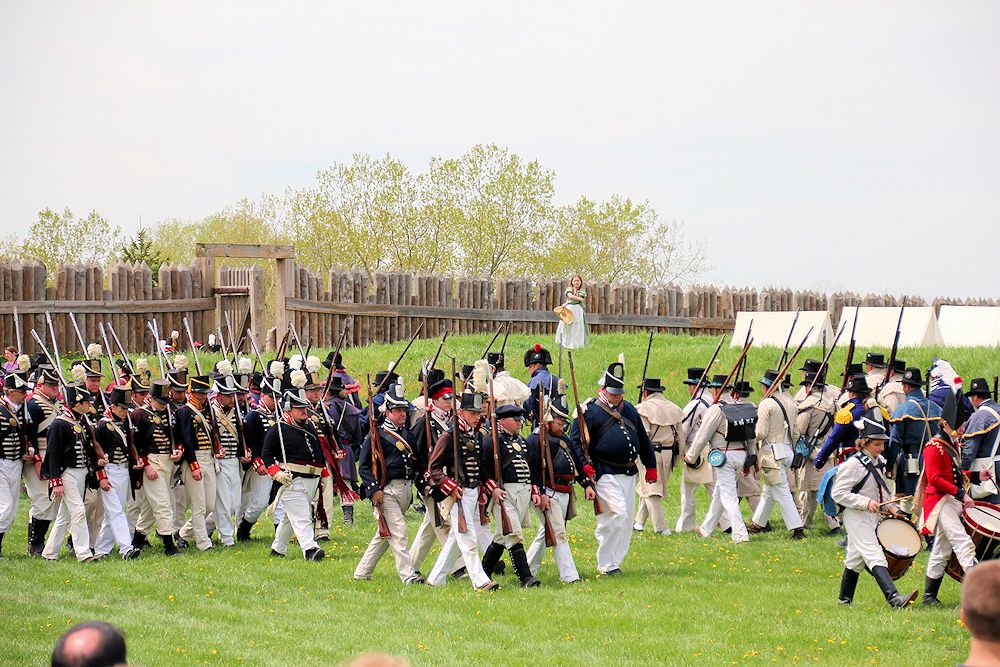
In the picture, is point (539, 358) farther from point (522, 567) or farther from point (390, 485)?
point (522, 567)

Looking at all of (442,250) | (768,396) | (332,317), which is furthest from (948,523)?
(442,250)

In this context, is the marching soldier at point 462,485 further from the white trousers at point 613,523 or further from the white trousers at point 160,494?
the white trousers at point 160,494

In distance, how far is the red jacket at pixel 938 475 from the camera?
11.3 metres

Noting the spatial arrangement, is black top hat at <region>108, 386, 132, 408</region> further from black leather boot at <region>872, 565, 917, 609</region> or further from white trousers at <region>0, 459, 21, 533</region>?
black leather boot at <region>872, 565, 917, 609</region>

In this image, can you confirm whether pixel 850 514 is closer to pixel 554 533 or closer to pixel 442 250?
pixel 554 533

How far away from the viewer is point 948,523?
11242mm

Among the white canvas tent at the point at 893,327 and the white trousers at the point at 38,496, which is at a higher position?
the white canvas tent at the point at 893,327

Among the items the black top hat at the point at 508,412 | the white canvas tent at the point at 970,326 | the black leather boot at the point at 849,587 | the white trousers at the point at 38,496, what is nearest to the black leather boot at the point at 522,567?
the black top hat at the point at 508,412

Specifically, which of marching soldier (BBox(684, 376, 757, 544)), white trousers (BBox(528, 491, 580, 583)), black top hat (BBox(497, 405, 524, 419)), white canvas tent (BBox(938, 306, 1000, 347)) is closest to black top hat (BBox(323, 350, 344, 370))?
black top hat (BBox(497, 405, 524, 419))

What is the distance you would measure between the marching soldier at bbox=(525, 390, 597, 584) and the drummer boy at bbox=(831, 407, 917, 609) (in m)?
2.64

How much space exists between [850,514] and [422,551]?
14.2 ft

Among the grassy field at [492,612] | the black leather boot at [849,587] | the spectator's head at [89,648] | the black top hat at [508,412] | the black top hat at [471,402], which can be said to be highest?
the spectator's head at [89,648]

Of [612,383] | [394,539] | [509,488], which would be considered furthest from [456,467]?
[612,383]

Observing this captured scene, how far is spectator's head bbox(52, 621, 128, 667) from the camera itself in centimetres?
434
